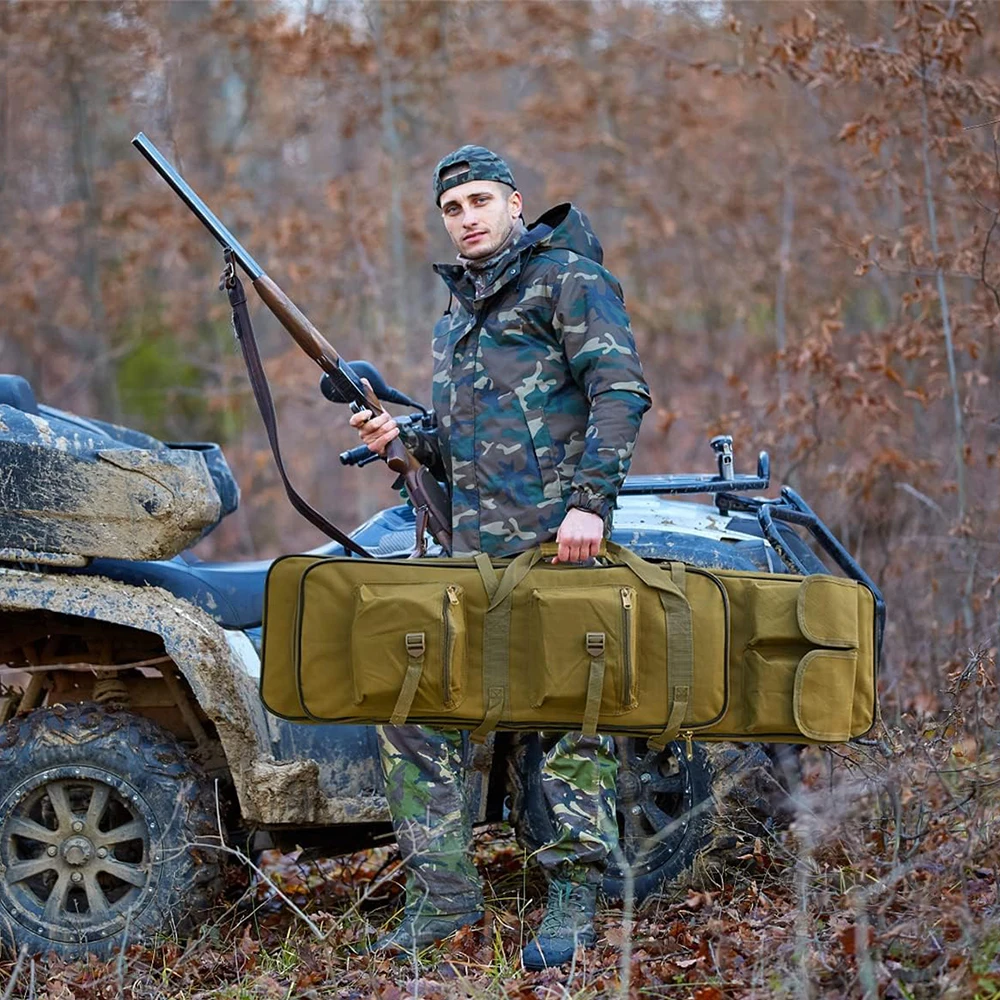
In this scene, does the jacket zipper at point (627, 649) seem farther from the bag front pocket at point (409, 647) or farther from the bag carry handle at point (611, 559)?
the bag front pocket at point (409, 647)

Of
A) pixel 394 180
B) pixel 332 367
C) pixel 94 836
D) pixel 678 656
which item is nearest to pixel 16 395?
pixel 332 367

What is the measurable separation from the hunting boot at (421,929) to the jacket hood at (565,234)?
6.77 ft

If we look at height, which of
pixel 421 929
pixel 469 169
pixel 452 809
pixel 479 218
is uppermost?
pixel 469 169

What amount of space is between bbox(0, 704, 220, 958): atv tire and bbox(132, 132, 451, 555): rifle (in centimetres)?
110

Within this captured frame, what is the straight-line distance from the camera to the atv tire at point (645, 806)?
4250 millimetres

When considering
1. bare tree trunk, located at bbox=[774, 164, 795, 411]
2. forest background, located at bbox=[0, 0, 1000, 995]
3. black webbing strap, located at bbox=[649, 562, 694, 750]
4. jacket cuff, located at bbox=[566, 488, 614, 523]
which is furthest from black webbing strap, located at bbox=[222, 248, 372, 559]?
forest background, located at bbox=[0, 0, 1000, 995]

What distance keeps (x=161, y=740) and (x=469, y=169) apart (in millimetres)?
2054

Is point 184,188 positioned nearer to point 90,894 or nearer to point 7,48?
point 90,894

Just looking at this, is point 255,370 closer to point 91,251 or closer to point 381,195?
point 381,195

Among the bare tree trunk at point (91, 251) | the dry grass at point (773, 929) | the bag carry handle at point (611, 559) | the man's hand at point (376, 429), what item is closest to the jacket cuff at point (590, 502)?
the bag carry handle at point (611, 559)

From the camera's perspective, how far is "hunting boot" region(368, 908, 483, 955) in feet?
12.9

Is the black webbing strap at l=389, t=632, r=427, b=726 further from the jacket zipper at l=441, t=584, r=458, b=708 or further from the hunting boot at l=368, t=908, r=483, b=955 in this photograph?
the hunting boot at l=368, t=908, r=483, b=955

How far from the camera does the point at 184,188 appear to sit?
170 inches

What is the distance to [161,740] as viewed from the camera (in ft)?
13.8
